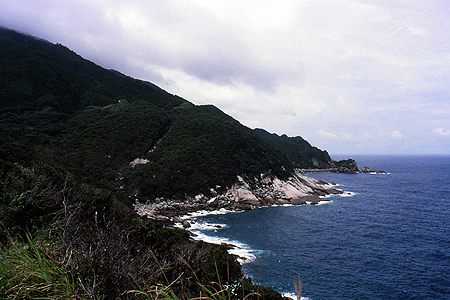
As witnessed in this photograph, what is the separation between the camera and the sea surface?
19.9 metres

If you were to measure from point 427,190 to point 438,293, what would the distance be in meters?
60.4

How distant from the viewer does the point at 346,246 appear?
28328mm

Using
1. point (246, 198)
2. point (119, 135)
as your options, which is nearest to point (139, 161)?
point (119, 135)

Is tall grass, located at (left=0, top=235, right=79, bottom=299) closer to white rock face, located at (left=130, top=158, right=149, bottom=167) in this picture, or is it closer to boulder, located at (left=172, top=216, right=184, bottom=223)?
boulder, located at (left=172, top=216, right=184, bottom=223)

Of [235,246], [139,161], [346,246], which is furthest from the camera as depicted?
[139,161]

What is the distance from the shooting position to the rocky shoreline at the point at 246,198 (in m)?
41.3

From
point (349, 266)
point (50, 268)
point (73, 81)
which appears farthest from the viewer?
point (73, 81)

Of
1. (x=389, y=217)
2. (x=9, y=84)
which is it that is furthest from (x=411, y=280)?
(x=9, y=84)

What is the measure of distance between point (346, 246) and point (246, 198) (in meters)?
24.0

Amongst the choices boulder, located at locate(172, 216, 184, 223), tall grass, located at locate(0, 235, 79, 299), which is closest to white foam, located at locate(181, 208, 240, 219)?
boulder, located at locate(172, 216, 184, 223)

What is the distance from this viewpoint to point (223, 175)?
53.8 metres

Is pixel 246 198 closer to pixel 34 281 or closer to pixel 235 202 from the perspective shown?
Answer: pixel 235 202

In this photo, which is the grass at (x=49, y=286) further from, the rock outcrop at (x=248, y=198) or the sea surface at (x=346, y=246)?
the rock outcrop at (x=248, y=198)

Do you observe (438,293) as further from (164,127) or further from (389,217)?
(164,127)
